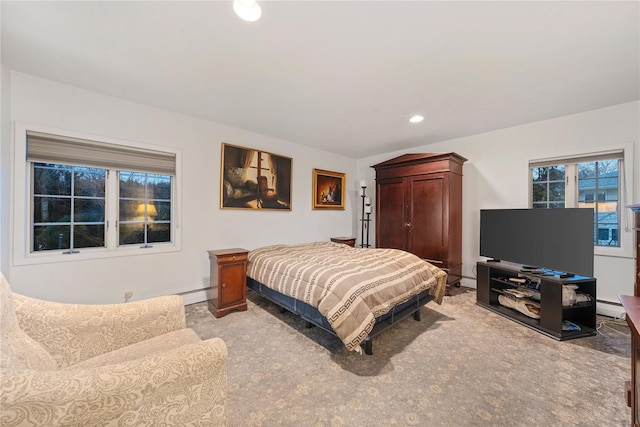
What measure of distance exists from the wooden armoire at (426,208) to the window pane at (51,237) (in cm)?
422

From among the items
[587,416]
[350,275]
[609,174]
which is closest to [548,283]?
[587,416]

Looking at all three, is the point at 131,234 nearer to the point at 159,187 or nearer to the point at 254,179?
the point at 159,187

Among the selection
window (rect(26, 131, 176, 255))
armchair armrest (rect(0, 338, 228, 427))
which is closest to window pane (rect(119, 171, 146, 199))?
window (rect(26, 131, 176, 255))

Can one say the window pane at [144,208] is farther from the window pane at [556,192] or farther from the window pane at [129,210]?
the window pane at [556,192]

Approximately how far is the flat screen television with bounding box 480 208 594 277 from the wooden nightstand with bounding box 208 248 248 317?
323 centimetres

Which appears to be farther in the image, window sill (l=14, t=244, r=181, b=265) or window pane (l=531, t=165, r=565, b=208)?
window pane (l=531, t=165, r=565, b=208)

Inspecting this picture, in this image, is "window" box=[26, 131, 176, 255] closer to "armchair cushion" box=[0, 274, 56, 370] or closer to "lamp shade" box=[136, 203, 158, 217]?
"lamp shade" box=[136, 203, 158, 217]

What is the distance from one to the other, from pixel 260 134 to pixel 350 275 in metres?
2.76

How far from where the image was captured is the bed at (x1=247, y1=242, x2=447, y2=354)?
1.89 metres

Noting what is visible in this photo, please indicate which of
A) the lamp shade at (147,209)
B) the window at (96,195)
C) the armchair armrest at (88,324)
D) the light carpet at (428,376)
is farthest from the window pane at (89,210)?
the armchair armrest at (88,324)

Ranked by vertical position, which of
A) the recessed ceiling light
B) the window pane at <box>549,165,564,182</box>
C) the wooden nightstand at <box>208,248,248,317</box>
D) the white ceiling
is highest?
the white ceiling

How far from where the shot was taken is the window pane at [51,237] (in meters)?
2.35

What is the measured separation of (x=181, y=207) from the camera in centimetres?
309

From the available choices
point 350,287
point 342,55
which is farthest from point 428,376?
point 342,55
